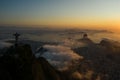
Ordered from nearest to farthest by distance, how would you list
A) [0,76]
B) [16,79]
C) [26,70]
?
[0,76] → [16,79] → [26,70]

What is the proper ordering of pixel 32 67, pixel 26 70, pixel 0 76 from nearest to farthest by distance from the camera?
pixel 0 76, pixel 26 70, pixel 32 67

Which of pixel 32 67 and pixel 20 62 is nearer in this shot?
pixel 20 62

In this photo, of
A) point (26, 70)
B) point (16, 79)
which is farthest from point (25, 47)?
point (16, 79)

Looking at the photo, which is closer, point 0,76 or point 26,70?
point 0,76

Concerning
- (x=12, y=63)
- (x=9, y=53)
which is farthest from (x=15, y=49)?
(x=12, y=63)

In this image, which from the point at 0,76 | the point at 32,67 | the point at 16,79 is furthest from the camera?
the point at 32,67

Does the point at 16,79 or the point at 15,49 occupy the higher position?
the point at 15,49

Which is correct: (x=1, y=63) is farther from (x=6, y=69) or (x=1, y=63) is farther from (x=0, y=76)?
(x=0, y=76)

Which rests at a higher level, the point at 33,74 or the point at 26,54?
the point at 26,54

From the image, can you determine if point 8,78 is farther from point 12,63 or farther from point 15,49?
point 15,49
